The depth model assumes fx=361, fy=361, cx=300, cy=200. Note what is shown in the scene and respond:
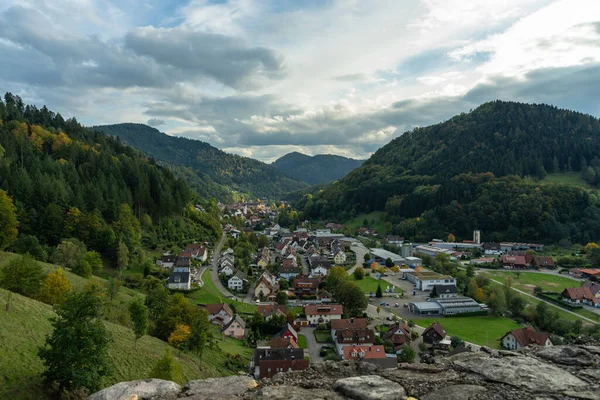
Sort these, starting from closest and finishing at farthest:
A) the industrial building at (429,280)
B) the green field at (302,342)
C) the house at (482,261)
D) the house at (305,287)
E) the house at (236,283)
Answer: the green field at (302,342), the house at (236,283), the house at (305,287), the industrial building at (429,280), the house at (482,261)

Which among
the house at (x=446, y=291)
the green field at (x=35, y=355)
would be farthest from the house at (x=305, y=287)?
the green field at (x=35, y=355)

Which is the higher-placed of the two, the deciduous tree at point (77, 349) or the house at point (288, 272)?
the deciduous tree at point (77, 349)

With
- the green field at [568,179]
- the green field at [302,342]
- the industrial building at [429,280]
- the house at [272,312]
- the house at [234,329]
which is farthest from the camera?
the green field at [568,179]

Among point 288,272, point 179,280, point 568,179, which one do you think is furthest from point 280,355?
point 568,179

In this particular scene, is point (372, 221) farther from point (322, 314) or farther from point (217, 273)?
point (322, 314)

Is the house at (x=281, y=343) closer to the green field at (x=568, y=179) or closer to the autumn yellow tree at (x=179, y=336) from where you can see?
the autumn yellow tree at (x=179, y=336)

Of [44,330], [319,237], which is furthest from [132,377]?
[319,237]

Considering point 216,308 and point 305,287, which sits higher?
point 216,308

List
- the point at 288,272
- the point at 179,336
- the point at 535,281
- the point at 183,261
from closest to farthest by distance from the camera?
the point at 179,336, the point at 183,261, the point at 535,281, the point at 288,272

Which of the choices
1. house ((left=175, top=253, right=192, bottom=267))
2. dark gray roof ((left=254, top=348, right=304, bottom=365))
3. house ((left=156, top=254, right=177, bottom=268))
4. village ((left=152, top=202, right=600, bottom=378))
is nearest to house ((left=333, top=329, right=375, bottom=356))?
village ((left=152, top=202, right=600, bottom=378))
